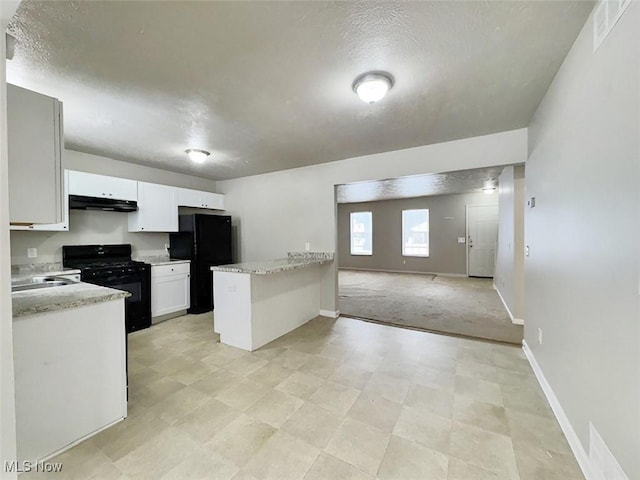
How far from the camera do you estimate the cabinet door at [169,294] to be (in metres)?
3.82

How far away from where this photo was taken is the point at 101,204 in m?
3.40

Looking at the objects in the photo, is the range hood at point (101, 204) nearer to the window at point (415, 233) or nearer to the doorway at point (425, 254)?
the doorway at point (425, 254)

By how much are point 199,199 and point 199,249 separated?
100 centimetres

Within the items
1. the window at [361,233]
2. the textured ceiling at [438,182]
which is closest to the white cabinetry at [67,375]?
the textured ceiling at [438,182]

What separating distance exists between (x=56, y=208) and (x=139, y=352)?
6.86 feet

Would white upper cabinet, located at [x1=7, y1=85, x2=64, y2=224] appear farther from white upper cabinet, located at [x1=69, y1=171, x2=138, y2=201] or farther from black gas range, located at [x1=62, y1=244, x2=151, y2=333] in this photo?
white upper cabinet, located at [x1=69, y1=171, x2=138, y2=201]

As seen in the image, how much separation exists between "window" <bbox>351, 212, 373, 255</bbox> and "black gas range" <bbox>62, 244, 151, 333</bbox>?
6.84m

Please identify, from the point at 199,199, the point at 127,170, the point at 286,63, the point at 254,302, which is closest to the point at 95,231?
the point at 127,170

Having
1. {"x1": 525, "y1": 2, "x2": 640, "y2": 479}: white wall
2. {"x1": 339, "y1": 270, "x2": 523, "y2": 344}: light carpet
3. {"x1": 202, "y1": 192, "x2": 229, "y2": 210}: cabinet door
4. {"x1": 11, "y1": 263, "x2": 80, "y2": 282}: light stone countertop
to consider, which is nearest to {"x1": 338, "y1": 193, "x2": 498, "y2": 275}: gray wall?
{"x1": 339, "y1": 270, "x2": 523, "y2": 344}: light carpet

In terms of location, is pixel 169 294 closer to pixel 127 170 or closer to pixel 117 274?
pixel 117 274

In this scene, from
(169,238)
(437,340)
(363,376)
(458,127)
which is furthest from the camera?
(169,238)

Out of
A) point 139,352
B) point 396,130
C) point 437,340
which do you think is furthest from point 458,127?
point 139,352

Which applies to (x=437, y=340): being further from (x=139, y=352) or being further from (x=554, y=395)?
(x=139, y=352)

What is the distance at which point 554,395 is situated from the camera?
1.91 meters
